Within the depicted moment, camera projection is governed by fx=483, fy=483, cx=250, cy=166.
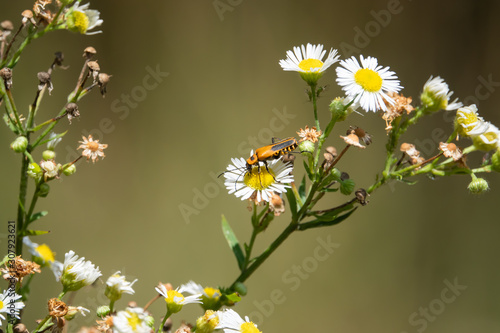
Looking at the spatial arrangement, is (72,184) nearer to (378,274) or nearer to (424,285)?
(378,274)

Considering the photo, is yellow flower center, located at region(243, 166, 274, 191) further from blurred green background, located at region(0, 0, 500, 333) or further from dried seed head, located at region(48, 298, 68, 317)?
blurred green background, located at region(0, 0, 500, 333)

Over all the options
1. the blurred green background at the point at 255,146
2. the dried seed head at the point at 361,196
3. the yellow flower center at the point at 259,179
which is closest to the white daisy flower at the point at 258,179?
the yellow flower center at the point at 259,179

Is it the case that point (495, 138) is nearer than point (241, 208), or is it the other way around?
point (495, 138)

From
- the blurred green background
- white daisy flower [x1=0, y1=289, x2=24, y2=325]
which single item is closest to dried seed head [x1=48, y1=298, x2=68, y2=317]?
white daisy flower [x1=0, y1=289, x2=24, y2=325]

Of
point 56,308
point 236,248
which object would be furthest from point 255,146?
point 56,308

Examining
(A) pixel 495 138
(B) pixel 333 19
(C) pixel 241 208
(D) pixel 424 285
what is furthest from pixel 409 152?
(D) pixel 424 285
